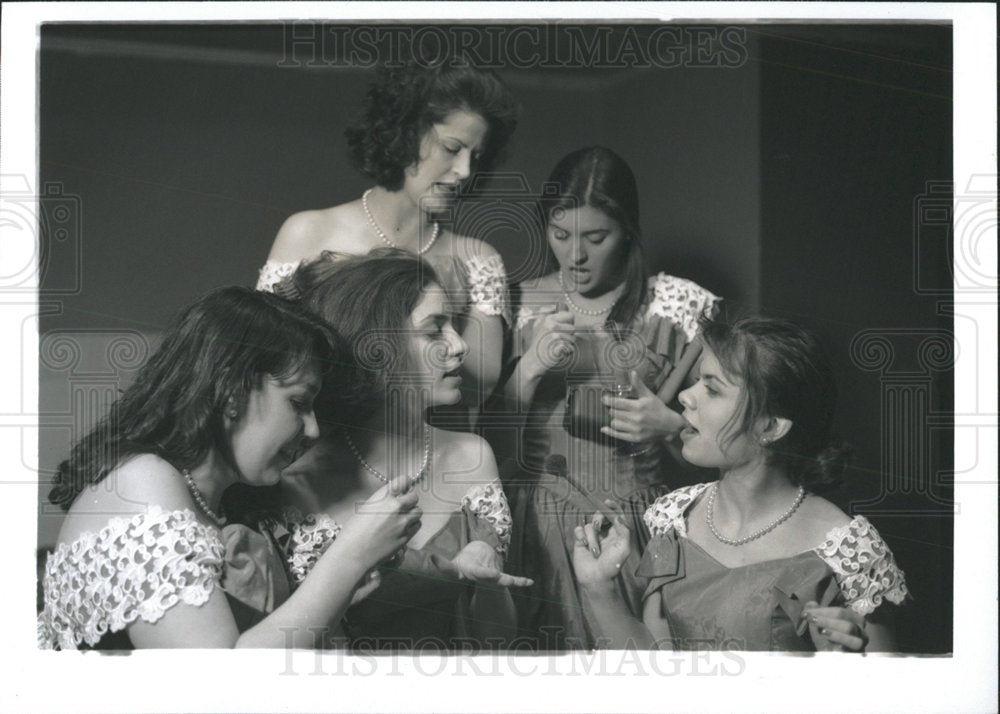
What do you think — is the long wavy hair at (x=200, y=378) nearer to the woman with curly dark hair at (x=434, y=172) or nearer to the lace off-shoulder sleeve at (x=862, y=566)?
the woman with curly dark hair at (x=434, y=172)

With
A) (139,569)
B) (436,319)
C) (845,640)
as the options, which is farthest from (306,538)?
(845,640)

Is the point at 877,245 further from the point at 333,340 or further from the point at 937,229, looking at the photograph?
the point at 333,340

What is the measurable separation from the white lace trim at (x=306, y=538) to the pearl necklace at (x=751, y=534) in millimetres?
1052

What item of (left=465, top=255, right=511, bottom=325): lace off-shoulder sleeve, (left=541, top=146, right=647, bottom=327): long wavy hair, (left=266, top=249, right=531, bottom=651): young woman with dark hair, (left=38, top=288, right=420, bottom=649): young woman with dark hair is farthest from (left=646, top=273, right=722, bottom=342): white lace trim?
(left=38, top=288, right=420, bottom=649): young woman with dark hair

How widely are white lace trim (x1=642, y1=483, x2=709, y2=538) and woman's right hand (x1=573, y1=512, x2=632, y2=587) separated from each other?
0.08 meters

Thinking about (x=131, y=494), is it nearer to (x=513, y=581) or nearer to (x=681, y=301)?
(x=513, y=581)

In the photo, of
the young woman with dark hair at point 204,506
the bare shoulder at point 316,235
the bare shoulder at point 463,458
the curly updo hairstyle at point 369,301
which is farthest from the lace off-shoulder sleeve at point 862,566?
A: the bare shoulder at point 316,235

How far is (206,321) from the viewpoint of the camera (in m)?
3.05

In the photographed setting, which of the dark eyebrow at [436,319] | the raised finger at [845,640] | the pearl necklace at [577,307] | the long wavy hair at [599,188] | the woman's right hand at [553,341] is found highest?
the long wavy hair at [599,188]

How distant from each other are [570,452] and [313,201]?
3.39 feet

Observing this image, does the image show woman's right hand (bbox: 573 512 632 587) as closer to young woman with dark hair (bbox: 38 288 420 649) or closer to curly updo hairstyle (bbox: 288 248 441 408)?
young woman with dark hair (bbox: 38 288 420 649)

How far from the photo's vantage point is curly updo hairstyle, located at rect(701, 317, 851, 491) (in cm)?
308

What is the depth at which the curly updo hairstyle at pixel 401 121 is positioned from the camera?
3.12m

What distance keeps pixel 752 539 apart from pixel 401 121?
1560mm
